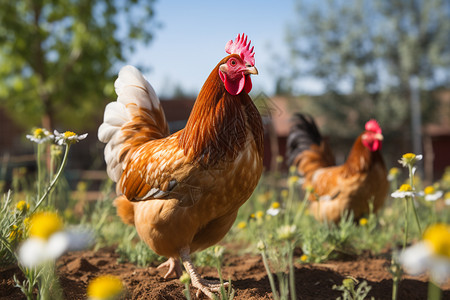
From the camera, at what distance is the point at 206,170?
2152mm

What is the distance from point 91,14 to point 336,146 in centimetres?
1589

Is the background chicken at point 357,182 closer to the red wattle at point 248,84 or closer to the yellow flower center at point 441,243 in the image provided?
the red wattle at point 248,84

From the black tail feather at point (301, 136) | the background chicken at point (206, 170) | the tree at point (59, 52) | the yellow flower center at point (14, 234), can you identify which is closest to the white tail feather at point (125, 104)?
the background chicken at point (206, 170)

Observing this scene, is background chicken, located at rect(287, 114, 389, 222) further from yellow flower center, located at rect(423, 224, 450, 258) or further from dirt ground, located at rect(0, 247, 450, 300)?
yellow flower center, located at rect(423, 224, 450, 258)

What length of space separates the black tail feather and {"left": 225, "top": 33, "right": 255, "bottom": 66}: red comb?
3.59 metres

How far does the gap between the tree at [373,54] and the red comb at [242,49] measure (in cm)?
2005

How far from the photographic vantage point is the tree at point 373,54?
70.2 ft

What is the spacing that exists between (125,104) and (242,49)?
132 cm

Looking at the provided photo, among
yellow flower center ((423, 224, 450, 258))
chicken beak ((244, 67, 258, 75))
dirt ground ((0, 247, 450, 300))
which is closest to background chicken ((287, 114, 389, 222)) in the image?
dirt ground ((0, 247, 450, 300))

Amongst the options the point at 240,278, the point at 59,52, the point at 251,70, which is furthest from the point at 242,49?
the point at 59,52

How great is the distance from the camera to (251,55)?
2.22 metres

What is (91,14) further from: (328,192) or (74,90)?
(328,192)

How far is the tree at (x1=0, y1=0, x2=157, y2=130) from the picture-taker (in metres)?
11.7

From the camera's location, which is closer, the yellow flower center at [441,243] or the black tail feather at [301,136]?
the yellow flower center at [441,243]
